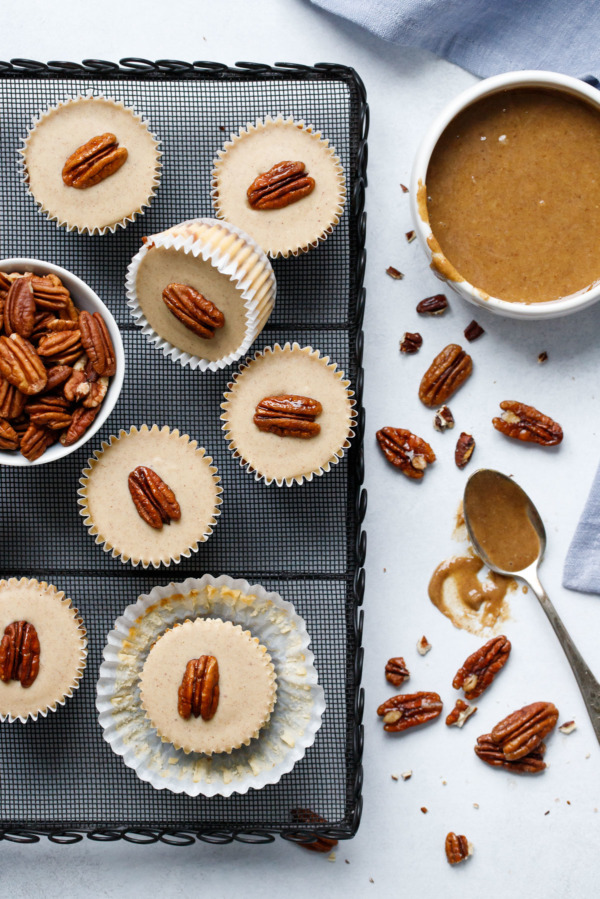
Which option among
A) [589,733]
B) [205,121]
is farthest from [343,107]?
[589,733]

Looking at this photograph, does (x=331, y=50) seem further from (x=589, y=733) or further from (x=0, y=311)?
(x=589, y=733)

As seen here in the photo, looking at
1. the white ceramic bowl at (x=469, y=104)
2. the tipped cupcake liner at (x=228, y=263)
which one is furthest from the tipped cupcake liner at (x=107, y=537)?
the white ceramic bowl at (x=469, y=104)

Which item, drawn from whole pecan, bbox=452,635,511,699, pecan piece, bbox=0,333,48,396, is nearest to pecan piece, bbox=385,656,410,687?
whole pecan, bbox=452,635,511,699

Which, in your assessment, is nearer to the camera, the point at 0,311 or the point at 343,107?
the point at 0,311

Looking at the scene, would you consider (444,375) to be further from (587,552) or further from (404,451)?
(587,552)

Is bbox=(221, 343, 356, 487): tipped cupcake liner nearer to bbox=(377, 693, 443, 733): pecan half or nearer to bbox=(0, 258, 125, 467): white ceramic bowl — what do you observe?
bbox=(0, 258, 125, 467): white ceramic bowl
